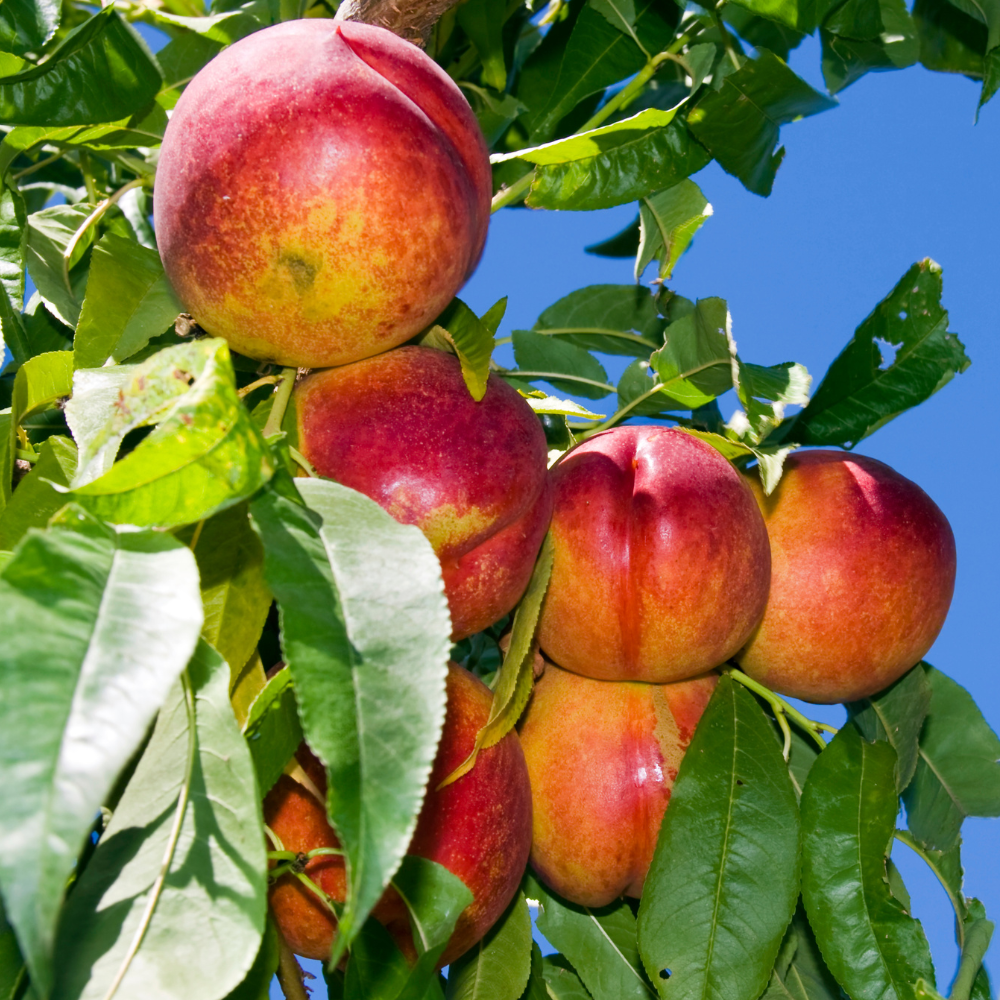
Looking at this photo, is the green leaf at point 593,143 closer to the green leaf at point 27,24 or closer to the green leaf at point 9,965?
the green leaf at point 27,24

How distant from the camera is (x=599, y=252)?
1.54m

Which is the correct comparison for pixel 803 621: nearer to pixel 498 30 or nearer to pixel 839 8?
pixel 839 8

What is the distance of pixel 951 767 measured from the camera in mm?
1228

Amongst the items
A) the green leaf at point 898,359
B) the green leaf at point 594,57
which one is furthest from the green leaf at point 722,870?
the green leaf at point 594,57

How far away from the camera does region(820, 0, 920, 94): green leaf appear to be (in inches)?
47.6

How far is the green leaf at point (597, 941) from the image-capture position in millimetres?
1087

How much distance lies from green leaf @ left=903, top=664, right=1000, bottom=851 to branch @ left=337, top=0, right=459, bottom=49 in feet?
2.84

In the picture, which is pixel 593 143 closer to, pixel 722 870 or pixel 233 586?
pixel 233 586

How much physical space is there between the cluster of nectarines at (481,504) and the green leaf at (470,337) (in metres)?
0.02

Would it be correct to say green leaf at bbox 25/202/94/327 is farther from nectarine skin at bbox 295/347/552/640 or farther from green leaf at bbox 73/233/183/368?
nectarine skin at bbox 295/347/552/640

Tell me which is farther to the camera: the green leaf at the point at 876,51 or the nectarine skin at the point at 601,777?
the green leaf at the point at 876,51

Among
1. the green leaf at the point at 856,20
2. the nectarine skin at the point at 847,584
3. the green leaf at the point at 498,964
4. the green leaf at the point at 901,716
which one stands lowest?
the green leaf at the point at 498,964

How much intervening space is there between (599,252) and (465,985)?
0.99 meters

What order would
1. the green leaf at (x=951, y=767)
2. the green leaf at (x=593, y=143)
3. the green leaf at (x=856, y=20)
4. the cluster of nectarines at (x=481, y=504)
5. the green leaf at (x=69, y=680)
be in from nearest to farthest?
the green leaf at (x=69, y=680) < the cluster of nectarines at (x=481, y=504) < the green leaf at (x=593, y=143) < the green leaf at (x=856, y=20) < the green leaf at (x=951, y=767)
